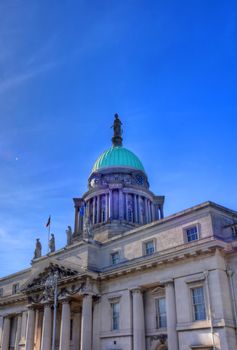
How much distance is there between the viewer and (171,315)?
31922 millimetres

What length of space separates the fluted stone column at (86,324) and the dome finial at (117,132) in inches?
1327

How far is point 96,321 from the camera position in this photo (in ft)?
124

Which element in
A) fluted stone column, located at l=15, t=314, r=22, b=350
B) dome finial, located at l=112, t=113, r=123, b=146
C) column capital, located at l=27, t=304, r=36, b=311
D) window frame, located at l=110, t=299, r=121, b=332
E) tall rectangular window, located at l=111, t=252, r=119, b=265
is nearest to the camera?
window frame, located at l=110, t=299, r=121, b=332

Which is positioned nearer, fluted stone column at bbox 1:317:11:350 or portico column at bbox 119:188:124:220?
fluted stone column at bbox 1:317:11:350

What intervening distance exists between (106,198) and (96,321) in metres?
21.5

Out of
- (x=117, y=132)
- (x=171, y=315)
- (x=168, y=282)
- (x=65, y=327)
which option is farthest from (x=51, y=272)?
(x=117, y=132)

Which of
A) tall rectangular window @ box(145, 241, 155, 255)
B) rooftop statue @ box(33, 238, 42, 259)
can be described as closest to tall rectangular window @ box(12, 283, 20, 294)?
rooftop statue @ box(33, 238, 42, 259)

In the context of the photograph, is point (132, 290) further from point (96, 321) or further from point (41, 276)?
point (41, 276)

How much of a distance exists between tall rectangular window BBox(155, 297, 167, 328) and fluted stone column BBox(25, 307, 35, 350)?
15867 mm

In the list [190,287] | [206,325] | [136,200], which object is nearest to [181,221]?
[190,287]

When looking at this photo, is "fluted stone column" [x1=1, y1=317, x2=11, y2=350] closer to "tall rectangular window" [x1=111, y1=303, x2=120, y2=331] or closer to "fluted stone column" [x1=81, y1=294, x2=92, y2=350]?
"fluted stone column" [x1=81, y1=294, x2=92, y2=350]

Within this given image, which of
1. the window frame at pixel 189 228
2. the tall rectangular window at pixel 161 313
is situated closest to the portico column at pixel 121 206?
the tall rectangular window at pixel 161 313

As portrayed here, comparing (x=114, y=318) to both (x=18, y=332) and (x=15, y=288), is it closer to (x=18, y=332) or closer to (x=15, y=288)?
(x=18, y=332)

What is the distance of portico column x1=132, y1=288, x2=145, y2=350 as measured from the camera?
1316 inches
